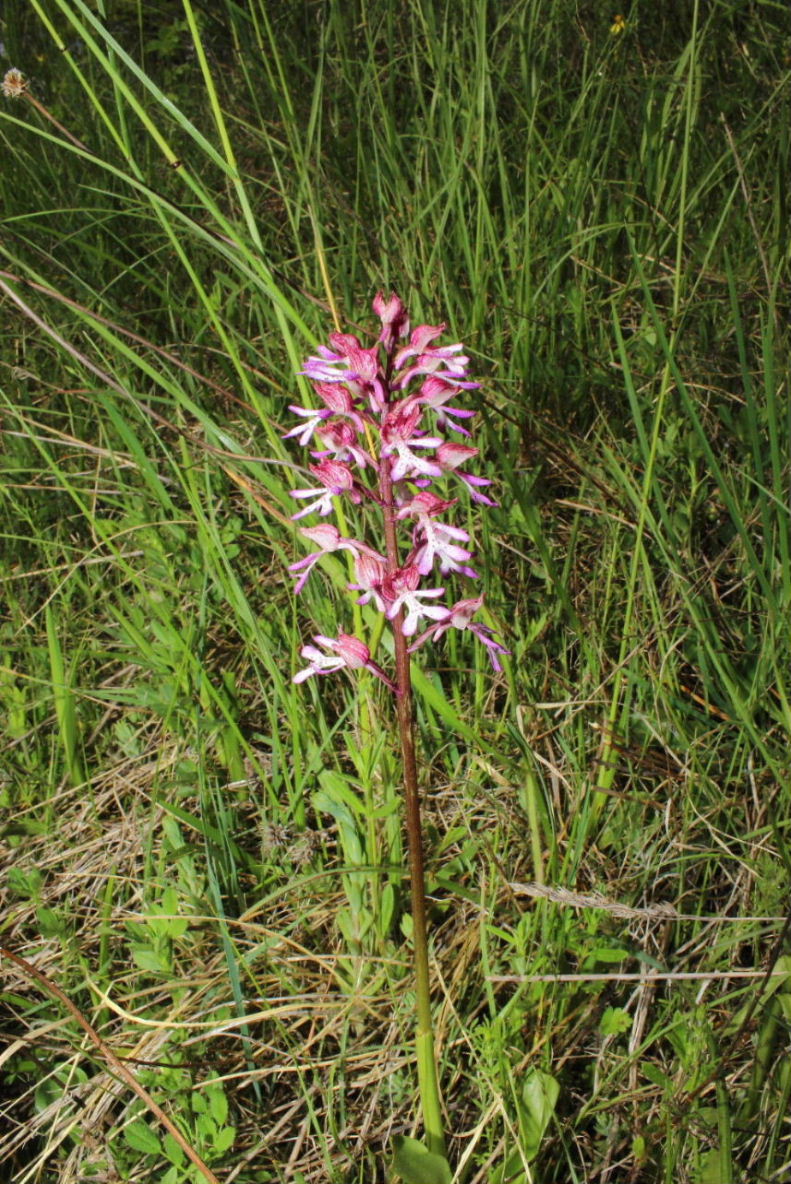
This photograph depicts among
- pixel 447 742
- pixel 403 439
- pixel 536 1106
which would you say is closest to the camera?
pixel 403 439

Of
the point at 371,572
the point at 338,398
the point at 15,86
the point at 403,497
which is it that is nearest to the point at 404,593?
the point at 371,572

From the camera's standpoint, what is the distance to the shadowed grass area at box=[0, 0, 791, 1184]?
1450 millimetres

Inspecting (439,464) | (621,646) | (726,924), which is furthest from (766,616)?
(439,464)

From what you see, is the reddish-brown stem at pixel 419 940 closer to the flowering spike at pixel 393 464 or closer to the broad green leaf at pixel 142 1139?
the flowering spike at pixel 393 464

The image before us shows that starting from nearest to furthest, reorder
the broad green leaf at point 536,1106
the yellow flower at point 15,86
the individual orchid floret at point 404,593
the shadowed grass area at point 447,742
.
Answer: the individual orchid floret at point 404,593 < the broad green leaf at point 536,1106 < the shadowed grass area at point 447,742 < the yellow flower at point 15,86

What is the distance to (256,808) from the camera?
1876mm

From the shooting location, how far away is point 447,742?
6.11ft

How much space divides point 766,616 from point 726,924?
57 cm

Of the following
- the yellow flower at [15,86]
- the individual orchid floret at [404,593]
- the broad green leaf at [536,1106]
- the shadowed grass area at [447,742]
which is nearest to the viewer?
the individual orchid floret at [404,593]

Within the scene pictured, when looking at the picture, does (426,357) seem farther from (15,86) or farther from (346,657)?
(15,86)

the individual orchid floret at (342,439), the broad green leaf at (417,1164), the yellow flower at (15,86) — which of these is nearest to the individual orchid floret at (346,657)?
the individual orchid floret at (342,439)

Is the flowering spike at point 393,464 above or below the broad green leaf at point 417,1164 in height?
above

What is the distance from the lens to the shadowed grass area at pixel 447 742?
145 cm

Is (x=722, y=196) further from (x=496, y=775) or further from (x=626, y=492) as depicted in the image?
(x=496, y=775)
